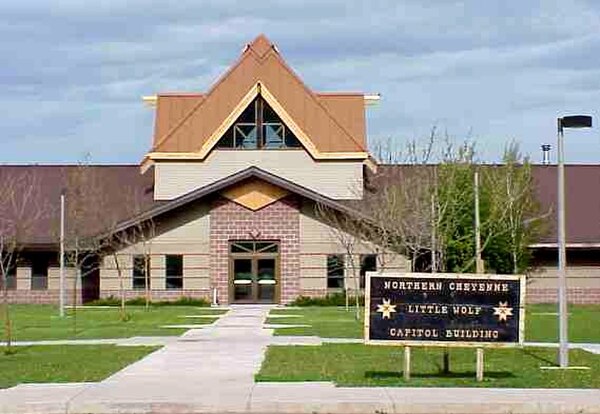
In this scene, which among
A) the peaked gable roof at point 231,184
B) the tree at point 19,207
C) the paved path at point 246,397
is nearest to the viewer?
the paved path at point 246,397

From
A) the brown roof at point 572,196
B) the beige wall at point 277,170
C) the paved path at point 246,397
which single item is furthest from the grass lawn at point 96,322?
the paved path at point 246,397

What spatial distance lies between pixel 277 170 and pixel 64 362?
2929cm

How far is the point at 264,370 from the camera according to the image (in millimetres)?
19438

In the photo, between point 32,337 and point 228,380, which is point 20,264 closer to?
point 32,337

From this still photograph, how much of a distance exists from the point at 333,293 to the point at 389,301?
3100 centimetres

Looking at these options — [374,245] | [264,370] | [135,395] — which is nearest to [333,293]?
[374,245]

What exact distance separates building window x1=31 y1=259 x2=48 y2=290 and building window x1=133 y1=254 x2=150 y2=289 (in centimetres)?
406

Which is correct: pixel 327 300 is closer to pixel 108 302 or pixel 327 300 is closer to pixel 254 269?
pixel 254 269

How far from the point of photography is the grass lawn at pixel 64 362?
61.0ft

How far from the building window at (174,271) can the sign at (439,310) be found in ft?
105

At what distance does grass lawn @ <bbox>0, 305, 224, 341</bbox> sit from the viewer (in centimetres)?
3028

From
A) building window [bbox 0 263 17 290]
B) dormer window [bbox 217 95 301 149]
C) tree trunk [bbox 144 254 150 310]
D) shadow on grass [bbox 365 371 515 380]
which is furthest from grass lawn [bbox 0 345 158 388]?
dormer window [bbox 217 95 301 149]

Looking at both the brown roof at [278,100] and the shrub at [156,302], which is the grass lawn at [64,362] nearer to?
the shrub at [156,302]

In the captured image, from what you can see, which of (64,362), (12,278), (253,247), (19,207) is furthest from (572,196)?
(64,362)
